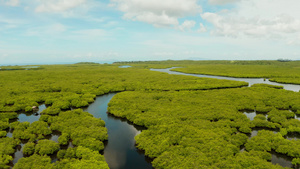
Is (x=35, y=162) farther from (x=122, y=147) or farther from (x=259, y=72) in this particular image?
(x=259, y=72)

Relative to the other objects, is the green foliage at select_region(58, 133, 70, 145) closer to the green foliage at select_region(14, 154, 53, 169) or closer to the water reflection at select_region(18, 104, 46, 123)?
the green foliage at select_region(14, 154, 53, 169)

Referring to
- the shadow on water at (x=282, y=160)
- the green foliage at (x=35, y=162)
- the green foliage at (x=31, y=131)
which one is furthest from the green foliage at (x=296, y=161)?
the green foliage at (x=31, y=131)

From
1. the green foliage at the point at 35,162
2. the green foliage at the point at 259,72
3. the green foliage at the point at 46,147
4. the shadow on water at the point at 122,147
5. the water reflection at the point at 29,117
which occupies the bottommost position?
the shadow on water at the point at 122,147

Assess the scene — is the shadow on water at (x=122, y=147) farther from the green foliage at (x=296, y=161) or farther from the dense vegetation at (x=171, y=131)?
the green foliage at (x=296, y=161)

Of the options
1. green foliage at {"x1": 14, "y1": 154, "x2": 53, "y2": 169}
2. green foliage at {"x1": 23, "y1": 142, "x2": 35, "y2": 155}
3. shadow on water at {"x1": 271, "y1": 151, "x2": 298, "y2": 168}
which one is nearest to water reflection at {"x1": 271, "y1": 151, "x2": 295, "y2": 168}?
shadow on water at {"x1": 271, "y1": 151, "x2": 298, "y2": 168}

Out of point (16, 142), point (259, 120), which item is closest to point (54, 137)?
point (16, 142)

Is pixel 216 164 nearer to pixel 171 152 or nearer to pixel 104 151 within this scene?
pixel 171 152

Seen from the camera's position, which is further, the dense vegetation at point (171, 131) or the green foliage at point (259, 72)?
the green foliage at point (259, 72)
